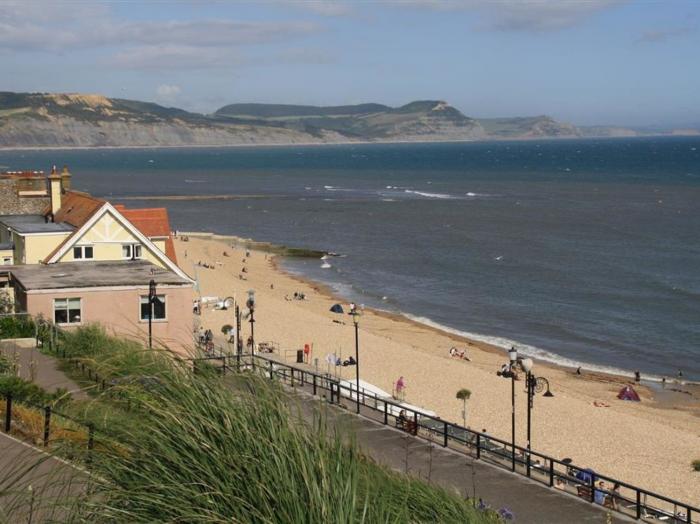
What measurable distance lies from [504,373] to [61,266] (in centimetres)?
1812

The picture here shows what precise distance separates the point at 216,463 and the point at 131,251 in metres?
27.9

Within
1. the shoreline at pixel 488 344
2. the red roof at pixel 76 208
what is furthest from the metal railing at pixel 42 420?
the shoreline at pixel 488 344

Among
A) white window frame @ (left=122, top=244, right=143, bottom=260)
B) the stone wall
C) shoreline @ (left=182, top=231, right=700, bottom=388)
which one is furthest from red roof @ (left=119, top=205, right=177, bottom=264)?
shoreline @ (left=182, top=231, right=700, bottom=388)

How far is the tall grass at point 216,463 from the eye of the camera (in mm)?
7184

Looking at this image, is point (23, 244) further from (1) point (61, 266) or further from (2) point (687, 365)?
(2) point (687, 365)

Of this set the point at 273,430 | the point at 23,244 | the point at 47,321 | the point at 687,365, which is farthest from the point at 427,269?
the point at 273,430

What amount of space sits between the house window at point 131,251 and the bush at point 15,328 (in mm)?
6449

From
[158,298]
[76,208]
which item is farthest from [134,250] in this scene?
[158,298]

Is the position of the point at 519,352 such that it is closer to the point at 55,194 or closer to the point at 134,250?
the point at 134,250

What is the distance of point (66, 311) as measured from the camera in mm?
29391

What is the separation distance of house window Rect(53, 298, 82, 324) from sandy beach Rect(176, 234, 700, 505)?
12.1 meters

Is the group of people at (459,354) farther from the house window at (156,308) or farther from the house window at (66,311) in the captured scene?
the house window at (66,311)

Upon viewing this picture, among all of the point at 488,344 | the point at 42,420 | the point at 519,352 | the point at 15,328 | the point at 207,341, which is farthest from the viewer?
the point at 488,344

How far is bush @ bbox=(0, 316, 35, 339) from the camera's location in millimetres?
27297
